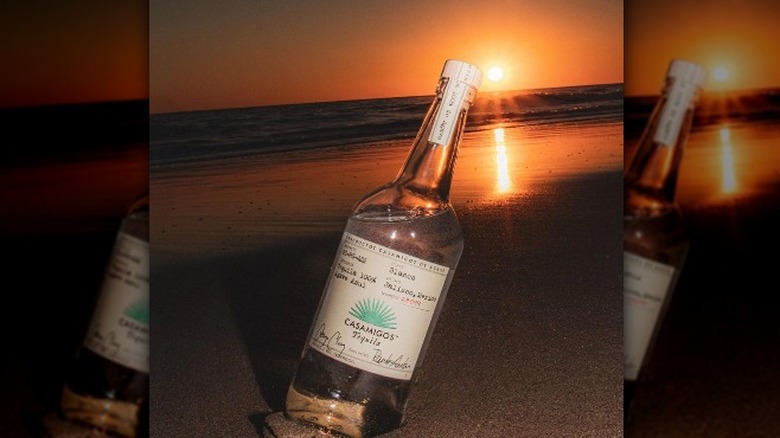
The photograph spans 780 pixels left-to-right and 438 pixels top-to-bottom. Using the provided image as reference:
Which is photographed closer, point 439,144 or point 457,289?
point 439,144

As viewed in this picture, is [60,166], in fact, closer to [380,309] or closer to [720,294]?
[380,309]

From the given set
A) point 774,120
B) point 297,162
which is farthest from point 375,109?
point 774,120

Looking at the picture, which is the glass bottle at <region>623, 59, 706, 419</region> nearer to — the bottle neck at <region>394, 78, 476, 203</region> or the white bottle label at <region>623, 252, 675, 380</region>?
the white bottle label at <region>623, 252, 675, 380</region>

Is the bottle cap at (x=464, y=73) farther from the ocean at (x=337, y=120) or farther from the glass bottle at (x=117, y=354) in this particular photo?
the glass bottle at (x=117, y=354)

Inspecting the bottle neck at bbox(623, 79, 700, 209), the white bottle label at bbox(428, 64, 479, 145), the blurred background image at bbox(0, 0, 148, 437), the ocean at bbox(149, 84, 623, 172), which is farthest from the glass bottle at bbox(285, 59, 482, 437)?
the blurred background image at bbox(0, 0, 148, 437)

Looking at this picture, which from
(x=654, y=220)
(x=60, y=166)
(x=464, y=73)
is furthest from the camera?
(x=60, y=166)

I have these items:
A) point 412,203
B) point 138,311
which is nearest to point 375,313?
point 412,203

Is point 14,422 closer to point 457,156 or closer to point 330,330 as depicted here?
point 330,330
